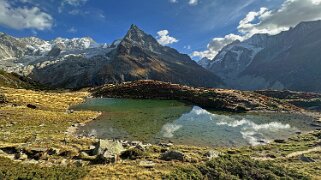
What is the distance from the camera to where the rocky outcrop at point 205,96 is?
110m

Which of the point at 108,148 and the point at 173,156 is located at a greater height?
the point at 108,148

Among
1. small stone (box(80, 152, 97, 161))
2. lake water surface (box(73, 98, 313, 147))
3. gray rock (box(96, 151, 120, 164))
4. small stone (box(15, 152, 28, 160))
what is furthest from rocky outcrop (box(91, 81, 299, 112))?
small stone (box(15, 152, 28, 160))

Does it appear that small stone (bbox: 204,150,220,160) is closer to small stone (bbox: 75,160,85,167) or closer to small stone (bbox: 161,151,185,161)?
small stone (bbox: 161,151,185,161)

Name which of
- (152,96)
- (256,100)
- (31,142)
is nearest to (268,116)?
(256,100)

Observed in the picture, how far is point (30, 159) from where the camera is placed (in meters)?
37.9

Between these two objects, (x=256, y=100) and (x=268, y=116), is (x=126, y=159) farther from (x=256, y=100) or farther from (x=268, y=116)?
(x=256, y=100)

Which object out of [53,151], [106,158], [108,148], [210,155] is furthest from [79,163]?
[210,155]

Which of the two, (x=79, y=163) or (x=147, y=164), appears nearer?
(x=79, y=163)

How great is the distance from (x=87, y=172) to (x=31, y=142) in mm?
16071

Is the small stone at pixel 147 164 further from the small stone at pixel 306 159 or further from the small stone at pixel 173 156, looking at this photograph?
the small stone at pixel 306 159

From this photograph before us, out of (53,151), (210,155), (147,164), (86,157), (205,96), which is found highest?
(205,96)

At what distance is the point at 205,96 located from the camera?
4847 inches

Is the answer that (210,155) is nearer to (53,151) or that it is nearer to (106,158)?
(106,158)

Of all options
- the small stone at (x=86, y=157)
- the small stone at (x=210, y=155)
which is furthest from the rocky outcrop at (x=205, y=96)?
the small stone at (x=86, y=157)
